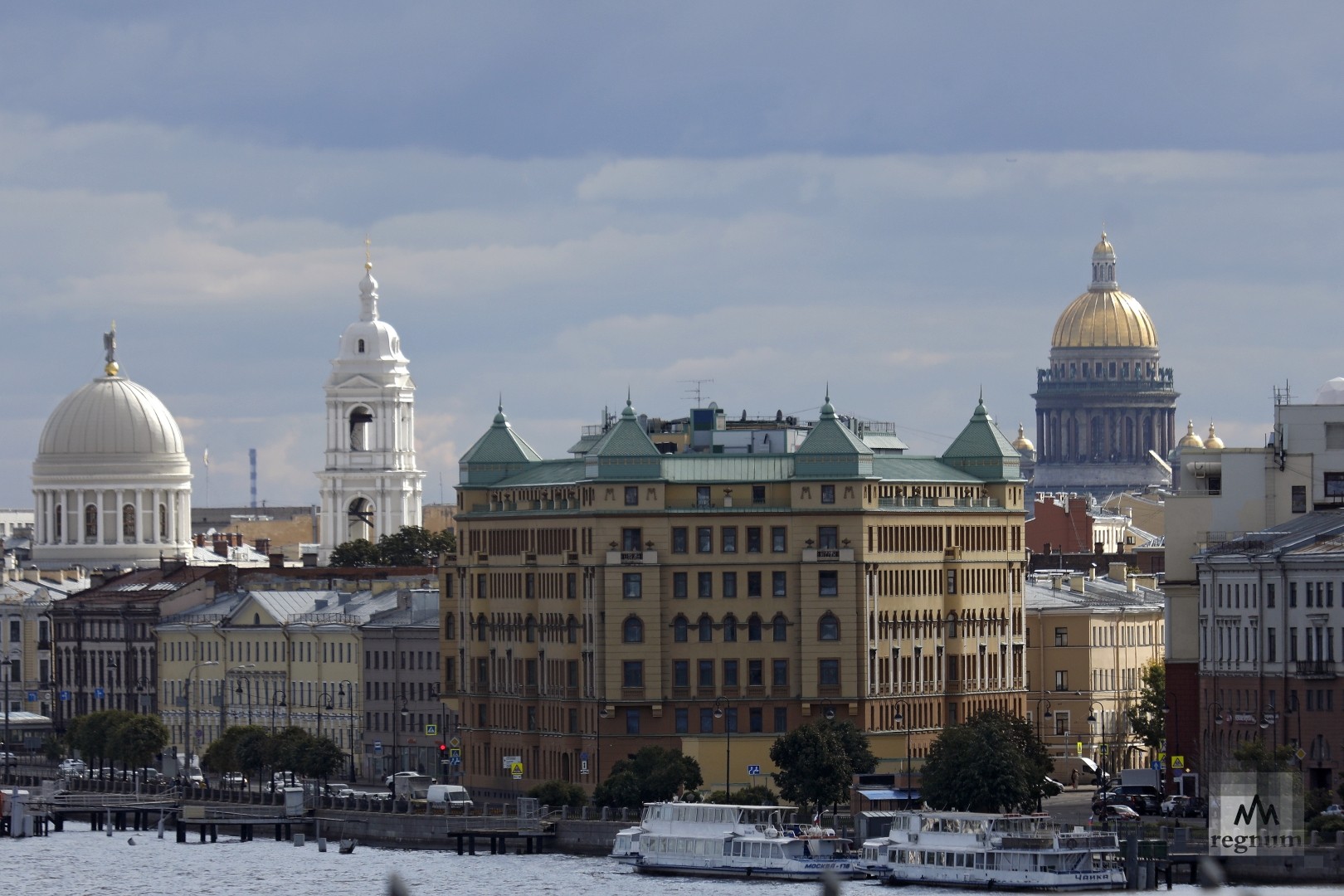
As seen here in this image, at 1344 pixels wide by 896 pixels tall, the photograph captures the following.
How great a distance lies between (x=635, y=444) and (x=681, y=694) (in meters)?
8.47

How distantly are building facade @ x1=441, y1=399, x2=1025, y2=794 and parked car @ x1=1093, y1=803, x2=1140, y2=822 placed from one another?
705 inches

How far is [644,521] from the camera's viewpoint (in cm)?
14475

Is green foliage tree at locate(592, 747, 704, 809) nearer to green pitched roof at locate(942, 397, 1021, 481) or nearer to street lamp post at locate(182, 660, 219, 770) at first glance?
green pitched roof at locate(942, 397, 1021, 481)

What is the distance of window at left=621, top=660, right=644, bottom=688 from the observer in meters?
144

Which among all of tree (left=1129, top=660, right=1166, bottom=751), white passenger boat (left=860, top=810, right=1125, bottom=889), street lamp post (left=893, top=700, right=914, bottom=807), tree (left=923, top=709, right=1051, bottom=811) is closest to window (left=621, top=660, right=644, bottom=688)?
street lamp post (left=893, top=700, right=914, bottom=807)

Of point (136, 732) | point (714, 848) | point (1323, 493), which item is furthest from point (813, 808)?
point (136, 732)

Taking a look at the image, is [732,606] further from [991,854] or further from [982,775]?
[991,854]

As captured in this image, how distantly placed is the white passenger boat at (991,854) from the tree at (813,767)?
33.9ft

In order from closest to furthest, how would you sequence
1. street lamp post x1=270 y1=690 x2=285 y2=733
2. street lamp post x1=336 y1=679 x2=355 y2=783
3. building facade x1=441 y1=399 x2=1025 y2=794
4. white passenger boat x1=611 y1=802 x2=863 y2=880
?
white passenger boat x1=611 y1=802 x2=863 y2=880 → building facade x1=441 y1=399 x2=1025 y2=794 → street lamp post x1=336 y1=679 x2=355 y2=783 → street lamp post x1=270 y1=690 x2=285 y2=733

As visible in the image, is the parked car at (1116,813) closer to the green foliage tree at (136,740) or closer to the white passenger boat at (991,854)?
the white passenger boat at (991,854)

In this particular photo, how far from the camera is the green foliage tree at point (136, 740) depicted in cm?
17300

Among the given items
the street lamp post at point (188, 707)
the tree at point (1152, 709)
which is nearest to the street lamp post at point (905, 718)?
the tree at point (1152, 709)

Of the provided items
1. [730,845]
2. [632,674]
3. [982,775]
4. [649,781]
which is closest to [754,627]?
[632,674]

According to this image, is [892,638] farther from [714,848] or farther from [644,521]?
[714,848]
